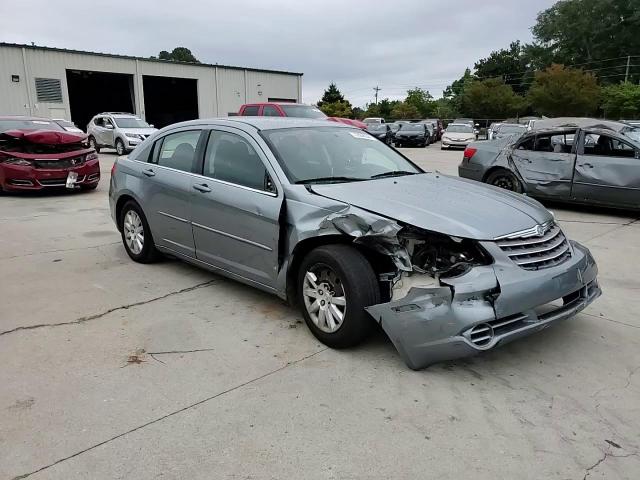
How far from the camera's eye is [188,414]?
3.05 meters

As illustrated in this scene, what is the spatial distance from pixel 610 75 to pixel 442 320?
8488 centimetres

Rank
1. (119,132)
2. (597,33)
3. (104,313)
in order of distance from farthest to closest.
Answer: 1. (597,33)
2. (119,132)
3. (104,313)

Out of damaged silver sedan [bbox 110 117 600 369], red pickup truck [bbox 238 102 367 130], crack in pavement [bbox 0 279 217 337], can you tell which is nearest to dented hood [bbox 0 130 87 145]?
red pickup truck [bbox 238 102 367 130]

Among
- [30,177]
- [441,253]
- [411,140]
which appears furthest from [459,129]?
[441,253]

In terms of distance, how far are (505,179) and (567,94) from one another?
2028 inches

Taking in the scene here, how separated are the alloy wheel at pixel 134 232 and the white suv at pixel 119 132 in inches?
617

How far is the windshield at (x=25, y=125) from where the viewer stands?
11.1 metres

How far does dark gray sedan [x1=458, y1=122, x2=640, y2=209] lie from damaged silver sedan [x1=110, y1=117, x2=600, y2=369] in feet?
16.9

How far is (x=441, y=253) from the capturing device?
3.61 m

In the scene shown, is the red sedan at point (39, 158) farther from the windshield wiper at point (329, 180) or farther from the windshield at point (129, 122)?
the windshield at point (129, 122)

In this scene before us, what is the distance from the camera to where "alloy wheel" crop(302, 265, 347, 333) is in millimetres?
3705

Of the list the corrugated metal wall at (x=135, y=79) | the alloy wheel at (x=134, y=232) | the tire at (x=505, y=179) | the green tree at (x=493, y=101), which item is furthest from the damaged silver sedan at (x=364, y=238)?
the green tree at (x=493, y=101)

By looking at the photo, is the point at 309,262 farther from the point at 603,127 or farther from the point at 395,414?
the point at 603,127

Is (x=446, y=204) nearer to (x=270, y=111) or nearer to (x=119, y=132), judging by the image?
(x=270, y=111)
